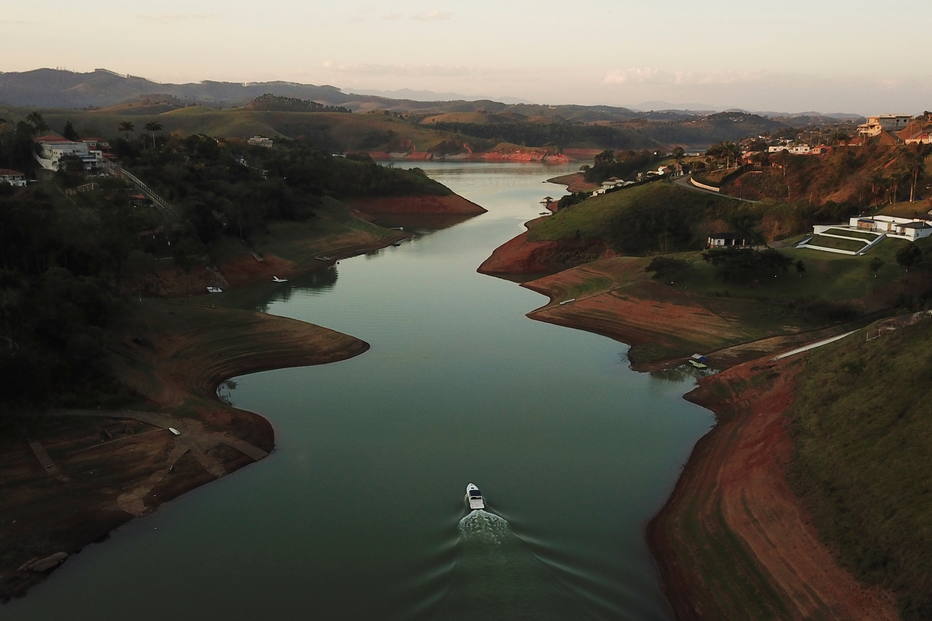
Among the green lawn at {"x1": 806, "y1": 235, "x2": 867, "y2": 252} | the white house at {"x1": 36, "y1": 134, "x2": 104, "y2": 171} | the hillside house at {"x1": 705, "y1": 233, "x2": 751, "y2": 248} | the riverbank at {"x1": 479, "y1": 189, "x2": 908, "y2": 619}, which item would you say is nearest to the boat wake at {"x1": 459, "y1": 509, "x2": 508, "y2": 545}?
the riverbank at {"x1": 479, "y1": 189, "x2": 908, "y2": 619}

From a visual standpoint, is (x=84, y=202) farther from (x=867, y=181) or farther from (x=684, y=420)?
(x=867, y=181)

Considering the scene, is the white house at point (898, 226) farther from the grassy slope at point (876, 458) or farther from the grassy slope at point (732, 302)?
the grassy slope at point (876, 458)

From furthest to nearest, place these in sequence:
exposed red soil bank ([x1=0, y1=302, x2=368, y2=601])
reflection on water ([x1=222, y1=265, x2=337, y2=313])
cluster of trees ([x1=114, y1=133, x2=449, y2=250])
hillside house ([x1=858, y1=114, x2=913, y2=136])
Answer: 1. hillside house ([x1=858, y1=114, x2=913, y2=136])
2. cluster of trees ([x1=114, y1=133, x2=449, y2=250])
3. reflection on water ([x1=222, y1=265, x2=337, y2=313])
4. exposed red soil bank ([x1=0, y1=302, x2=368, y2=601])

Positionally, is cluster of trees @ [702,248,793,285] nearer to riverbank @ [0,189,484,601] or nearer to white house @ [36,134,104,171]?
riverbank @ [0,189,484,601]

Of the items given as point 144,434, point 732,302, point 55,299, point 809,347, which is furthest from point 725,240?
point 55,299

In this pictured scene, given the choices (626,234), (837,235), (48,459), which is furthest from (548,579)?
(626,234)
